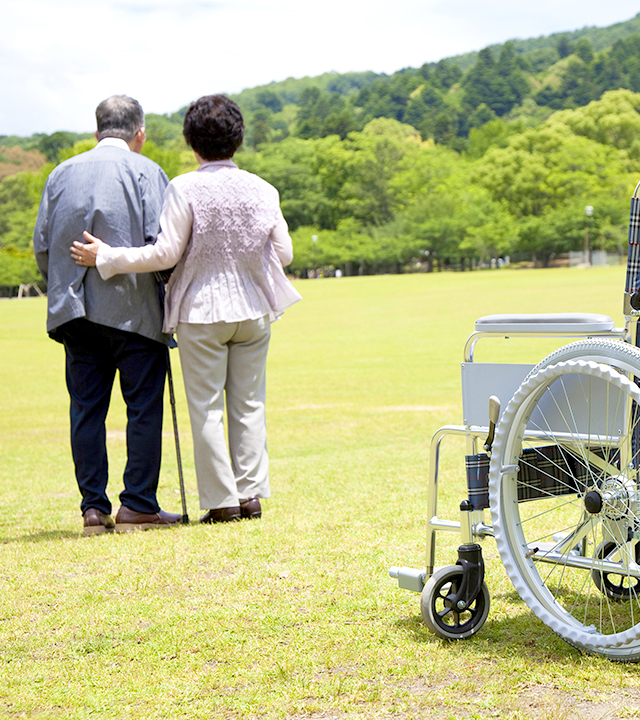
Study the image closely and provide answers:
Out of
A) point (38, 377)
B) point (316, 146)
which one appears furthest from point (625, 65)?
point (38, 377)

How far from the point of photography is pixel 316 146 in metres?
112

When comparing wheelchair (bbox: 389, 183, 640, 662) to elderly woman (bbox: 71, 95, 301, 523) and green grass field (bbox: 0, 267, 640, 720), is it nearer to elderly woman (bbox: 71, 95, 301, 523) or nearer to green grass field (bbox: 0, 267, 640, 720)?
green grass field (bbox: 0, 267, 640, 720)

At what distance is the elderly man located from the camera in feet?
14.5

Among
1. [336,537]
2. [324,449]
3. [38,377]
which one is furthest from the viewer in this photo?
[38,377]

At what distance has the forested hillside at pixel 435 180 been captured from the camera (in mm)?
80375

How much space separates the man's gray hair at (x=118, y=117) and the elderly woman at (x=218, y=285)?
32 centimetres

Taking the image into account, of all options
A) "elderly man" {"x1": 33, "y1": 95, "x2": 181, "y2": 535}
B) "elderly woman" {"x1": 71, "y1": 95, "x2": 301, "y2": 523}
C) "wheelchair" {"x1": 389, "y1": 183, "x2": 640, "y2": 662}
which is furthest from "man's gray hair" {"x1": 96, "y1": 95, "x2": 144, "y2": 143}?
"wheelchair" {"x1": 389, "y1": 183, "x2": 640, "y2": 662}

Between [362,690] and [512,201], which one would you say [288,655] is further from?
[512,201]

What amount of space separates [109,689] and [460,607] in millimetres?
1034

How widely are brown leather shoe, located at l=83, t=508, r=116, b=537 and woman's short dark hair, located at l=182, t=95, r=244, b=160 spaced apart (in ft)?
6.17

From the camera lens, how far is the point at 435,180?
98250mm

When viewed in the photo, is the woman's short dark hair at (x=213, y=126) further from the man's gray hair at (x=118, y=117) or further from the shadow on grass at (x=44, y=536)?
the shadow on grass at (x=44, y=536)

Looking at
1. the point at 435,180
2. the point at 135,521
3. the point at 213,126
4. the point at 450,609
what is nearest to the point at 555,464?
A: the point at 450,609

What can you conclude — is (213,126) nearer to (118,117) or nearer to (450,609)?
(118,117)
